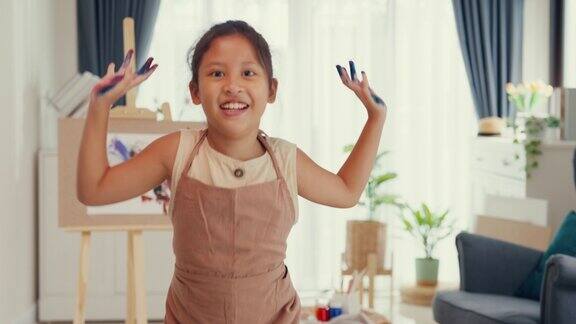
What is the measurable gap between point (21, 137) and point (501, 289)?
8.17 feet

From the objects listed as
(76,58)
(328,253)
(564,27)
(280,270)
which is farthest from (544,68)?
(280,270)

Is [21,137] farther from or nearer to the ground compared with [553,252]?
farther from the ground

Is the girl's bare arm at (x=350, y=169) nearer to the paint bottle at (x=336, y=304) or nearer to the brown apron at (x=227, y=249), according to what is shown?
the brown apron at (x=227, y=249)

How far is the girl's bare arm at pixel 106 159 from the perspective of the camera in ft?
4.45

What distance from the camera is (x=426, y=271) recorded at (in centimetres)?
540

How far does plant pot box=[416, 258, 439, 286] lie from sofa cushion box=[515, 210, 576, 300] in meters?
1.72

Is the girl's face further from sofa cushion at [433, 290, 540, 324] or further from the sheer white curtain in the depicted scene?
the sheer white curtain

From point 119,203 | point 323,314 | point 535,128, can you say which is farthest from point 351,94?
point 119,203

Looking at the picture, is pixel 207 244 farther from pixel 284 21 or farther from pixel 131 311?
pixel 284 21

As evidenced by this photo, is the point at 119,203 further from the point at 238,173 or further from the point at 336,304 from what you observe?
the point at 238,173

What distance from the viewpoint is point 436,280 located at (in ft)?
17.8

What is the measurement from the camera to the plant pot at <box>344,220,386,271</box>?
505 centimetres

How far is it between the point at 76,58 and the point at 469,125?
2606mm

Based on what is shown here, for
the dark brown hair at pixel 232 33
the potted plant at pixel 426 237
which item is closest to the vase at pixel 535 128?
the potted plant at pixel 426 237
